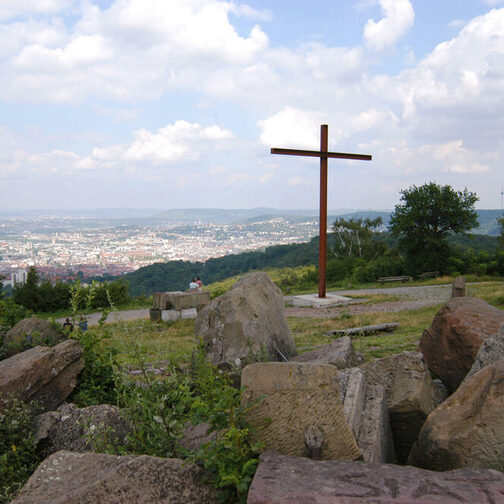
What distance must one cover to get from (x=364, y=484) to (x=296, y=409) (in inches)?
31.1

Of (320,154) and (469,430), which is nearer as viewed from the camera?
(469,430)

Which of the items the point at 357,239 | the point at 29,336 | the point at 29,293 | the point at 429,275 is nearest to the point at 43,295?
the point at 29,293

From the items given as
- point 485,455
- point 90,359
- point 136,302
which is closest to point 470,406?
point 485,455

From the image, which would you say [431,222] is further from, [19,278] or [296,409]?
[296,409]

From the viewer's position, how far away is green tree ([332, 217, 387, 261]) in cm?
5059

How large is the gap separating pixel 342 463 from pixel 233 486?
0.65m

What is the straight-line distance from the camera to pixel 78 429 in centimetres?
418

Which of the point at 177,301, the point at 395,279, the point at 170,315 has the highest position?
the point at 177,301

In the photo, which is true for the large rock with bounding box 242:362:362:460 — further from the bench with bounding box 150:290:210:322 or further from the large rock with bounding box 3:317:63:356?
the bench with bounding box 150:290:210:322

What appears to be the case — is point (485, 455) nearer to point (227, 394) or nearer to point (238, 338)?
point (227, 394)

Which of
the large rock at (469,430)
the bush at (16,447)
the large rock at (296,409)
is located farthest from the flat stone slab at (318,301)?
the large rock at (296,409)

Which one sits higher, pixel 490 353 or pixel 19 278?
pixel 490 353

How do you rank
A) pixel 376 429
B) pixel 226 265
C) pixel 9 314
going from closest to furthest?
pixel 376 429
pixel 9 314
pixel 226 265

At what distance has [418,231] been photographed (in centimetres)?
3228
